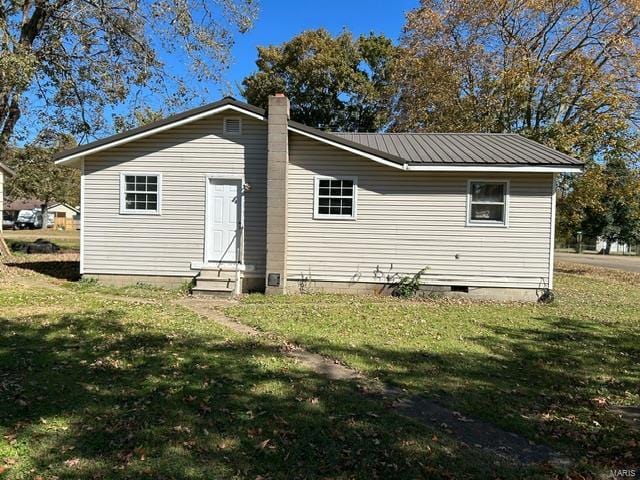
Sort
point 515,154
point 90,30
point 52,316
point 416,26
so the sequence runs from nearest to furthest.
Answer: point 52,316
point 515,154
point 90,30
point 416,26

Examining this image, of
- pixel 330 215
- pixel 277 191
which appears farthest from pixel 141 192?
pixel 330 215

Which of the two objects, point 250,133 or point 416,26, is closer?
point 250,133

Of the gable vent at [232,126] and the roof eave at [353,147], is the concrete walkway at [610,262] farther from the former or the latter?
the gable vent at [232,126]

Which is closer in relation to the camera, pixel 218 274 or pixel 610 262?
pixel 218 274

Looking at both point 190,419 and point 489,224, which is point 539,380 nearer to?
point 190,419

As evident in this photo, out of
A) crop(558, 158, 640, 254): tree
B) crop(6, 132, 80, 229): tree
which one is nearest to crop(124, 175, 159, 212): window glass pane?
crop(6, 132, 80, 229): tree

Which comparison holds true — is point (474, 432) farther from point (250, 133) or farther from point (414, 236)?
point (250, 133)

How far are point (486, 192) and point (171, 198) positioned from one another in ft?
24.1

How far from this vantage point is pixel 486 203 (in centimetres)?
1112

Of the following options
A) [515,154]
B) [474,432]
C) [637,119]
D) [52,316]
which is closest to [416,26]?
[637,119]

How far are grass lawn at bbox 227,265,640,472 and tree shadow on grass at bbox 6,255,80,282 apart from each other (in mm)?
5661

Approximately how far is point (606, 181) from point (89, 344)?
716 inches

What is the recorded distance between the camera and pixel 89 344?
19.8 feet

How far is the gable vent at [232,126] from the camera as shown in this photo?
36.7 feet
